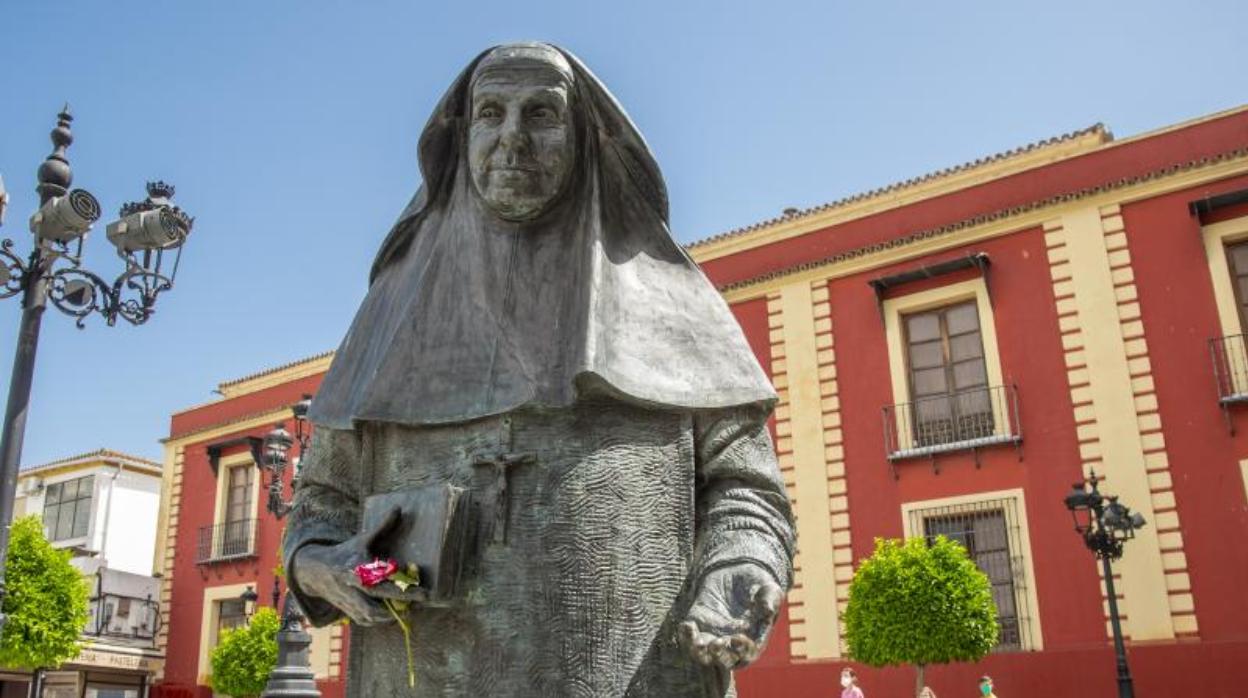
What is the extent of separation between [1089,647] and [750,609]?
1383cm

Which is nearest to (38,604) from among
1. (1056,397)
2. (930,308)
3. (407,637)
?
(930,308)

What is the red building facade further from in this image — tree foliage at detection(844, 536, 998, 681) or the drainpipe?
the drainpipe

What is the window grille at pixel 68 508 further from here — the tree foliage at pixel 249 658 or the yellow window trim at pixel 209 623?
the tree foliage at pixel 249 658

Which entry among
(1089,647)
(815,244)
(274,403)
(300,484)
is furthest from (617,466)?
(274,403)

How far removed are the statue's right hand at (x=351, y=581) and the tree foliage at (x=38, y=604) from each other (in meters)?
16.7

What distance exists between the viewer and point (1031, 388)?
15.7 metres

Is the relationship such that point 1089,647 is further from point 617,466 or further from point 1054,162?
point 617,466

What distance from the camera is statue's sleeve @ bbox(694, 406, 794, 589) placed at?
2033 millimetres

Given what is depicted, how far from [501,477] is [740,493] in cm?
46

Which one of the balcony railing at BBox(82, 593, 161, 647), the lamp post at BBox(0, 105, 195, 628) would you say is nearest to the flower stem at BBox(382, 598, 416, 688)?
the lamp post at BBox(0, 105, 195, 628)

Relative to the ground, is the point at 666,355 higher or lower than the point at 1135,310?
lower

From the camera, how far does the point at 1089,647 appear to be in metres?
14.1

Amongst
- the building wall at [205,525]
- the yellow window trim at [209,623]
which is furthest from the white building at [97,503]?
the yellow window trim at [209,623]

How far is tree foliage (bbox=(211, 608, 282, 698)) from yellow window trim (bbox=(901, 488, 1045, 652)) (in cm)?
1082
